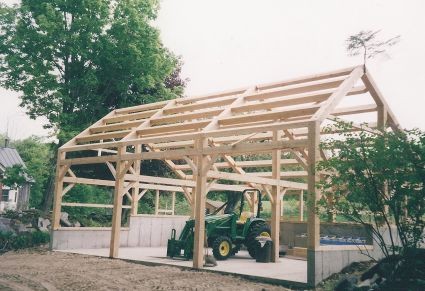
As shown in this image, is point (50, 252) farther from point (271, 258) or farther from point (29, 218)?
point (271, 258)

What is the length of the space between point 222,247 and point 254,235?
97 cm

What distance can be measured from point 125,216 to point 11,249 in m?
8.56

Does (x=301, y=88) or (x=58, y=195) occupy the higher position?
(x=301, y=88)

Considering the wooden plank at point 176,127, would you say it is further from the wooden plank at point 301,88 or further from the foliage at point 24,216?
the foliage at point 24,216

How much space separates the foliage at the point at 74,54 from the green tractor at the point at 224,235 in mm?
8110

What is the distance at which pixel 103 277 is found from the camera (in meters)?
8.31

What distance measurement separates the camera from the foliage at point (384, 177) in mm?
6562

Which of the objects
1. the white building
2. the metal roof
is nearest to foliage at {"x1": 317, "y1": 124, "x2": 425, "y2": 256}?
the white building

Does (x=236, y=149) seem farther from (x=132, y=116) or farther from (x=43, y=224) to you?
(x=43, y=224)

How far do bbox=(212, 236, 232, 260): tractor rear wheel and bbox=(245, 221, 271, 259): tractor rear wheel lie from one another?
1.81 feet

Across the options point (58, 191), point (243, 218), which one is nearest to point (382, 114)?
point (243, 218)

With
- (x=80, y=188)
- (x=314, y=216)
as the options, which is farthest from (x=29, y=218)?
(x=314, y=216)

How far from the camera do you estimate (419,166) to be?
21.3ft

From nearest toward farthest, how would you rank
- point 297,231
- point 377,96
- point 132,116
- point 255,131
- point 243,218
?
point 255,131 → point 377,96 → point 243,218 → point 297,231 → point 132,116
